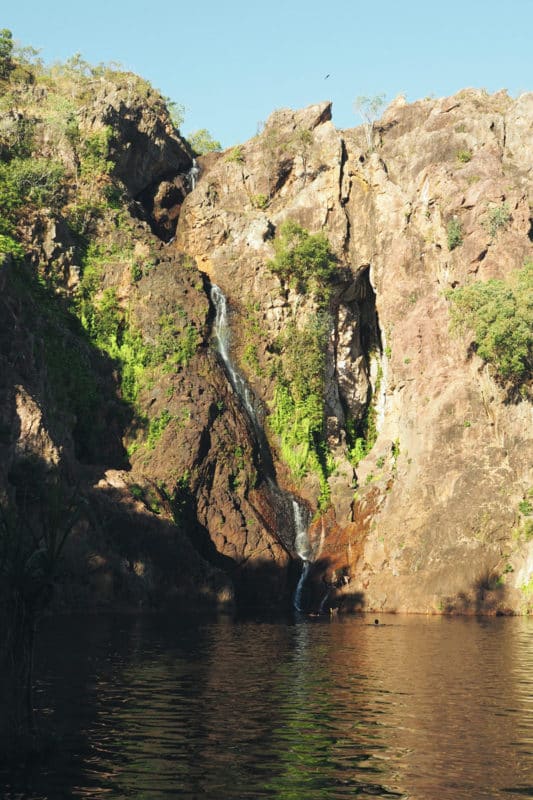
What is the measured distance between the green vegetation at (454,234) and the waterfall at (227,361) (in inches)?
651

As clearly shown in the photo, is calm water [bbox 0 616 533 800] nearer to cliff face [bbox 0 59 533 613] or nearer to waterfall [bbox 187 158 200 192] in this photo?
cliff face [bbox 0 59 533 613]

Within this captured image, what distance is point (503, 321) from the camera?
170 ft

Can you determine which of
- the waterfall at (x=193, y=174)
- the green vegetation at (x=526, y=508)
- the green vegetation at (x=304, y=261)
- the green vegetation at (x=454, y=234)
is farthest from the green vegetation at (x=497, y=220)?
the waterfall at (x=193, y=174)

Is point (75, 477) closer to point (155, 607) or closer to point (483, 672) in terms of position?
point (155, 607)

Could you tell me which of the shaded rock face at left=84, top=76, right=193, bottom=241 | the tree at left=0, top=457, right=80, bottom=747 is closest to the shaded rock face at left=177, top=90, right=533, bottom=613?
the shaded rock face at left=84, top=76, right=193, bottom=241

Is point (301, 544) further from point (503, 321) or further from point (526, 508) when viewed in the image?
point (503, 321)

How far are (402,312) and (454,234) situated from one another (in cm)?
644

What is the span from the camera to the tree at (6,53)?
69.1m

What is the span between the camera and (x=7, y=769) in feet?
45.5

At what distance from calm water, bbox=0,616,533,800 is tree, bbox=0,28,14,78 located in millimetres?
51534

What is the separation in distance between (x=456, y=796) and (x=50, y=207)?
171ft

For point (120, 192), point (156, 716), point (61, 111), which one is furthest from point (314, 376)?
point (156, 716)

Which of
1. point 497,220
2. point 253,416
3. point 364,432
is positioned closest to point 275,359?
point 253,416

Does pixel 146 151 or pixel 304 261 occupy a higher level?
pixel 146 151
